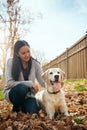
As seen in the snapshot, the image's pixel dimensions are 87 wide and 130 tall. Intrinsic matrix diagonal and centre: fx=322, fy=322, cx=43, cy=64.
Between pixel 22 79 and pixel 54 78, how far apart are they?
1.78ft

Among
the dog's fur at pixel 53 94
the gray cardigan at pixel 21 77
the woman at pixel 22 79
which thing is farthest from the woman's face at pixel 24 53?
the dog's fur at pixel 53 94

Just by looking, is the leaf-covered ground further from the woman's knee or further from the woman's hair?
the woman's hair

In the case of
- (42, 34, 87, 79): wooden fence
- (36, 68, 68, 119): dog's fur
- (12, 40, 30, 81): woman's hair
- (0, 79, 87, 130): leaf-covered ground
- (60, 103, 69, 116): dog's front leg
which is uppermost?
(42, 34, 87, 79): wooden fence

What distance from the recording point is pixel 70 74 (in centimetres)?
1738

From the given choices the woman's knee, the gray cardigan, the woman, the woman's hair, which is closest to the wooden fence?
the gray cardigan

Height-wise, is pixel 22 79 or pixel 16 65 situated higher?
pixel 16 65

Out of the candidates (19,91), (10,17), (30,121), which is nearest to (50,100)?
(19,91)

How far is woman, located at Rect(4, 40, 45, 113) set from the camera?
4648mm

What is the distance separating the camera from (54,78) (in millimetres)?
4621

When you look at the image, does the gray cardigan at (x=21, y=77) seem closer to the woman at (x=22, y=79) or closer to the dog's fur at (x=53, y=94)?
the woman at (x=22, y=79)

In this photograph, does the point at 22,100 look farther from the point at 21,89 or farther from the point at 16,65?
the point at 16,65

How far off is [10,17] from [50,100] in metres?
16.4

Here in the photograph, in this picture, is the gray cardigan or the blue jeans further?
the gray cardigan

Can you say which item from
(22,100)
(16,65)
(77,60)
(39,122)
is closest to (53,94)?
(22,100)
